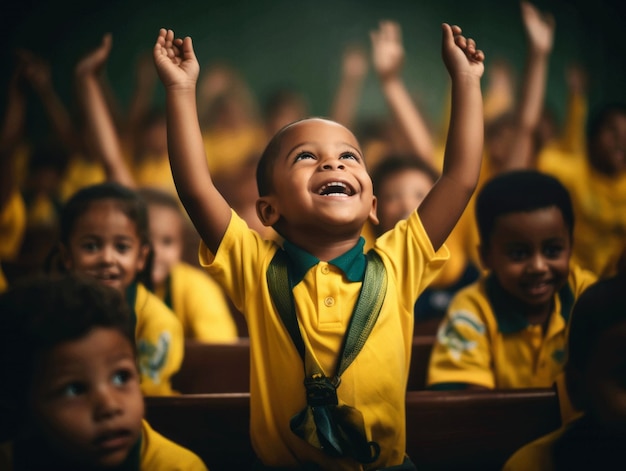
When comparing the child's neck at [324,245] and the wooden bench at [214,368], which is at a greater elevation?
the child's neck at [324,245]

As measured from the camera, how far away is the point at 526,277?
172 centimetres

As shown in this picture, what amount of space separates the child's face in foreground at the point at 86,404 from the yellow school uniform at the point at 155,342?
66 cm

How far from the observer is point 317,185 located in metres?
1.29

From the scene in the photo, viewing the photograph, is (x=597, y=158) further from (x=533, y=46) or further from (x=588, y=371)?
(x=588, y=371)

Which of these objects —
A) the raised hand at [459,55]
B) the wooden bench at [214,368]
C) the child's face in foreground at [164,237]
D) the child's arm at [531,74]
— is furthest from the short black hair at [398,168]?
the raised hand at [459,55]

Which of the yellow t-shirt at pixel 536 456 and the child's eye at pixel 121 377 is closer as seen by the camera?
the child's eye at pixel 121 377

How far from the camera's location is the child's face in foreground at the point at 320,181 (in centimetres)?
128

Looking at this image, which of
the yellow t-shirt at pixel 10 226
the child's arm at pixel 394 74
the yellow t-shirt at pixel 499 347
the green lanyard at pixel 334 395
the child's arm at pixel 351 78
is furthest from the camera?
the child's arm at pixel 351 78

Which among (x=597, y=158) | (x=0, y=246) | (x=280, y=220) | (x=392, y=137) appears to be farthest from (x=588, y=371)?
(x=392, y=137)

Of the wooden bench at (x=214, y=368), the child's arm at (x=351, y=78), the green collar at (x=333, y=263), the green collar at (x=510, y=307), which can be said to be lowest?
the wooden bench at (x=214, y=368)

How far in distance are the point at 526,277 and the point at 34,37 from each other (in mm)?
4558

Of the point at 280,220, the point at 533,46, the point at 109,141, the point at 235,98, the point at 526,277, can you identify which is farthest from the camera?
the point at 235,98

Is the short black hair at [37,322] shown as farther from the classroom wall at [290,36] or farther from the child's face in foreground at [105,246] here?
the classroom wall at [290,36]

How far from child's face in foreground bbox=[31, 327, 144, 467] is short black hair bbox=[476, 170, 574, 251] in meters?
1.09
